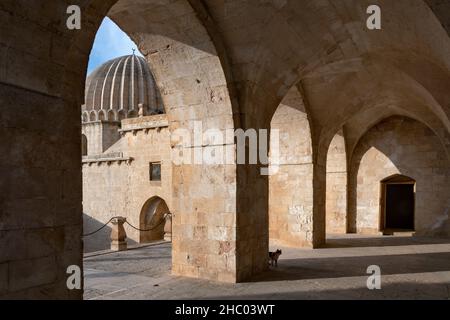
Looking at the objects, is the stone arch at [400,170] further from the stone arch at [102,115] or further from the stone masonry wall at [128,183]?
the stone arch at [102,115]

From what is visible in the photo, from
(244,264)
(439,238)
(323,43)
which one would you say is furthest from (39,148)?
(439,238)

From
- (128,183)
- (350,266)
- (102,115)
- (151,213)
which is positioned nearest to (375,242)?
(350,266)

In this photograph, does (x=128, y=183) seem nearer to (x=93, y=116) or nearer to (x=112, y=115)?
(x=112, y=115)

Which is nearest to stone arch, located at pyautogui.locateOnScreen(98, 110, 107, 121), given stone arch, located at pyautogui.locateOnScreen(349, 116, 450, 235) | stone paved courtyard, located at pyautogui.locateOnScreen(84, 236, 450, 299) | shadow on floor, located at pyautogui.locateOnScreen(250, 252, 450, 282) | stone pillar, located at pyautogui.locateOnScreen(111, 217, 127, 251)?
stone pillar, located at pyautogui.locateOnScreen(111, 217, 127, 251)

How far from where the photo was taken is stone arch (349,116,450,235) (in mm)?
12461

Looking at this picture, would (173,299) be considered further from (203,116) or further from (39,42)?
(39,42)

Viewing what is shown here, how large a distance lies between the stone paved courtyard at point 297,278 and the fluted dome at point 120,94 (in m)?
18.5

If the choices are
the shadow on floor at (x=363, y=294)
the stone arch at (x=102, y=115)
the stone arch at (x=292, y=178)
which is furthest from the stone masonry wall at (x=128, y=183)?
the shadow on floor at (x=363, y=294)

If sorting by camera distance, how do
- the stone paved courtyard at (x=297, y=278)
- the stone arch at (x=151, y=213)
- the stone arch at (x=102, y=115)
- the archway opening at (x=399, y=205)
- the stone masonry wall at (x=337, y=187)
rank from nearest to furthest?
the stone paved courtyard at (x=297, y=278) → the stone masonry wall at (x=337, y=187) → the archway opening at (x=399, y=205) → the stone arch at (x=151, y=213) → the stone arch at (x=102, y=115)

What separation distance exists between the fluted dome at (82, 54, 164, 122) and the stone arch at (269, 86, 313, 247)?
16.8 metres

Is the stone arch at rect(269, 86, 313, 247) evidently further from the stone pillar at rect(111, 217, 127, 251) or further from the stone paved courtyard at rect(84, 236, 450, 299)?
the stone pillar at rect(111, 217, 127, 251)

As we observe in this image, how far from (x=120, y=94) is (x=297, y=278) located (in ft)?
75.5

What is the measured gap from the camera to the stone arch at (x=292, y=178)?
9.56m
